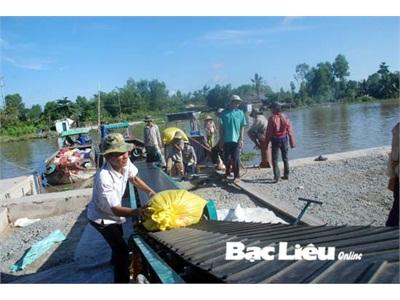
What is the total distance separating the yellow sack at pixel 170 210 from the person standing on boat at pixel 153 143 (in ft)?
16.8

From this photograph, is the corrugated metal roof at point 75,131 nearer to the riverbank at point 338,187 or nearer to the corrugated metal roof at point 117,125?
the corrugated metal roof at point 117,125

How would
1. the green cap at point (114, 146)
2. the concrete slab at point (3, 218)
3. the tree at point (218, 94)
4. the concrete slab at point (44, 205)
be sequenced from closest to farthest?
the green cap at point (114, 146) < the tree at point (218, 94) < the concrete slab at point (3, 218) < the concrete slab at point (44, 205)

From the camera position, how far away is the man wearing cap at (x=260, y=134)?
6.76 metres

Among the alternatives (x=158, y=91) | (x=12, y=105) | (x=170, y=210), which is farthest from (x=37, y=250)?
(x=170, y=210)

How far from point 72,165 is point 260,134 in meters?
5.27

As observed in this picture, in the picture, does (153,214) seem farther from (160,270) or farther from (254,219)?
(254,219)

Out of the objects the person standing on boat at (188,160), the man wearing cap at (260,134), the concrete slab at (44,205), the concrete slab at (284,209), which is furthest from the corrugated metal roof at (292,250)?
the man wearing cap at (260,134)

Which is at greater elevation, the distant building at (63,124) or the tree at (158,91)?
the tree at (158,91)
